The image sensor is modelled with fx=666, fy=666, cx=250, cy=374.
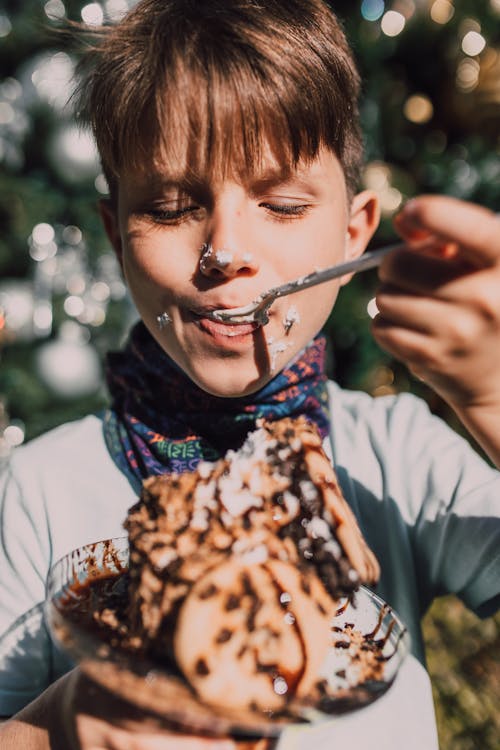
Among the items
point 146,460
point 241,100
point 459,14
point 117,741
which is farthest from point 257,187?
point 459,14

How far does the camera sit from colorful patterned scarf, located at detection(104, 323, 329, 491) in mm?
960

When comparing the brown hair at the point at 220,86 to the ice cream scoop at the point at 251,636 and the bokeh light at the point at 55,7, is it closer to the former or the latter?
the ice cream scoop at the point at 251,636

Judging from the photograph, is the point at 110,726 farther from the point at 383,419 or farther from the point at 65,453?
the point at 383,419

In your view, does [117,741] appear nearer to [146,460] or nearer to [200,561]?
[200,561]

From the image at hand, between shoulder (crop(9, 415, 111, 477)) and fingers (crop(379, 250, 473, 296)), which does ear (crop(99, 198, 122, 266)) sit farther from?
fingers (crop(379, 250, 473, 296))

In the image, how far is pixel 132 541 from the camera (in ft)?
1.84

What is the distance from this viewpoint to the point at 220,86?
76 cm

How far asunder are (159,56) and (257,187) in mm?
214

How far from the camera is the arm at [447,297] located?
523 mm

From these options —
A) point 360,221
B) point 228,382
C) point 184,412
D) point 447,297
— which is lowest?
point 184,412

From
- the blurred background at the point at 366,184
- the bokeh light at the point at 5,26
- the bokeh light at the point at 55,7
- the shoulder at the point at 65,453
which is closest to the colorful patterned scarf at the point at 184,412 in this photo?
the shoulder at the point at 65,453

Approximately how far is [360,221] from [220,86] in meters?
0.37

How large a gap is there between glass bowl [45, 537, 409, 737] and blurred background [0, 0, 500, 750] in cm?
130

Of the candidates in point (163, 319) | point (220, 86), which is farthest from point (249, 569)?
point (220, 86)
